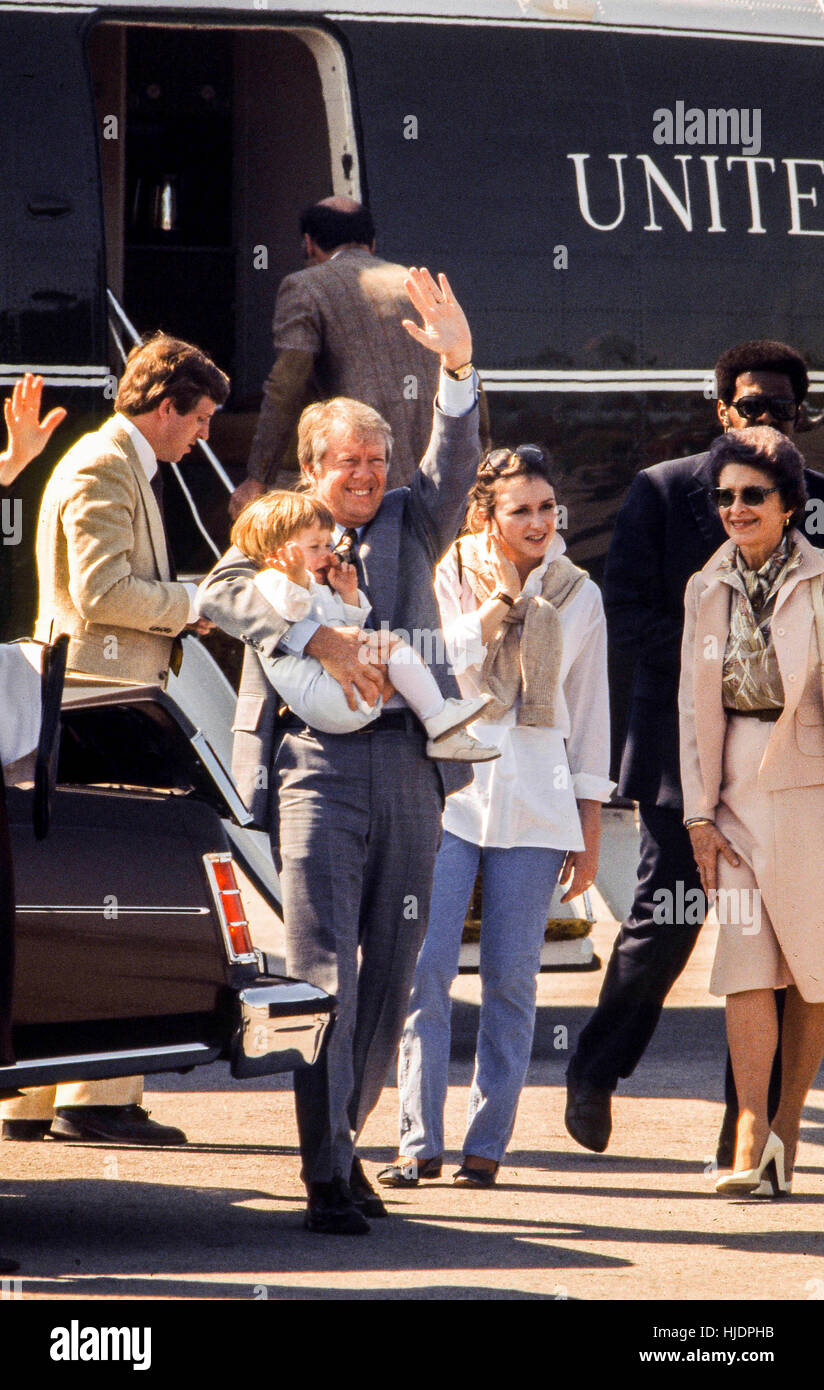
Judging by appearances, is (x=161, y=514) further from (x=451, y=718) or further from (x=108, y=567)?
(x=451, y=718)

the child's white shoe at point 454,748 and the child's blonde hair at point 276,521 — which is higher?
the child's blonde hair at point 276,521

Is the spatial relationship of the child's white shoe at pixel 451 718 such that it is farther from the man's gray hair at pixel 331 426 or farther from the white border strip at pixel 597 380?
the white border strip at pixel 597 380

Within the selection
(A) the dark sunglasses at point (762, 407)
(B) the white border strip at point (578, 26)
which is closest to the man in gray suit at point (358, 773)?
(A) the dark sunglasses at point (762, 407)

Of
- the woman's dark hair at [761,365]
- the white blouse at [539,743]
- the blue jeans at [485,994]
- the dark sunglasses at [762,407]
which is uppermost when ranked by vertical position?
the woman's dark hair at [761,365]

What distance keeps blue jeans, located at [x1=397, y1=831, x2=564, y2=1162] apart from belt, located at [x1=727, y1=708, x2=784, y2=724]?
1.88ft

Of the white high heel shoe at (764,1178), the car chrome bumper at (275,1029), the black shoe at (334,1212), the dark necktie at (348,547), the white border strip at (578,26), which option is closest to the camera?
the car chrome bumper at (275,1029)

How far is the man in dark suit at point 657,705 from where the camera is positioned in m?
5.69

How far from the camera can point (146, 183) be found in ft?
31.2

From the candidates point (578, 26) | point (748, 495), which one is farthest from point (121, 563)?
point (578, 26)

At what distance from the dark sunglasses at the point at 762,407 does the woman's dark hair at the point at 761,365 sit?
6 cm

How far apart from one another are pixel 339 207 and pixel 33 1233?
3240mm

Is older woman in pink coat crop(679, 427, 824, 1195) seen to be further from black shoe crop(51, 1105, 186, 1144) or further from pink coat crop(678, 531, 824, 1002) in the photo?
black shoe crop(51, 1105, 186, 1144)

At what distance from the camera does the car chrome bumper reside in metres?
4.64

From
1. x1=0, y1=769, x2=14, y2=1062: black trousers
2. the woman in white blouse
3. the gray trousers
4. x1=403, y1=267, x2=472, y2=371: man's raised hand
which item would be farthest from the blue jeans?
A: x1=0, y1=769, x2=14, y2=1062: black trousers
